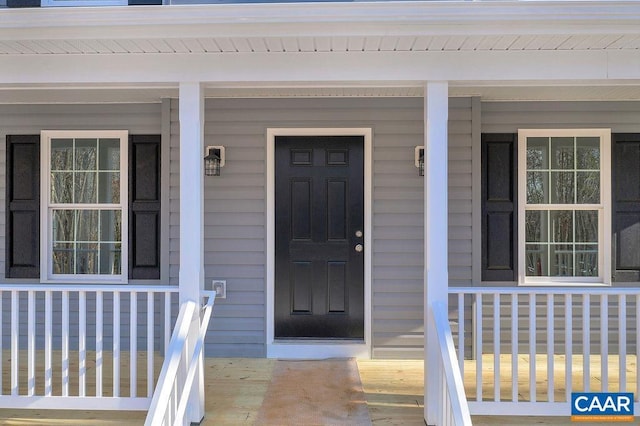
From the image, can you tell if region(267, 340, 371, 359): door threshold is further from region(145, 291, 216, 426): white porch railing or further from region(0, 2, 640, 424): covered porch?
region(145, 291, 216, 426): white porch railing

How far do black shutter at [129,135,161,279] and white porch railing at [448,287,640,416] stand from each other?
269 cm

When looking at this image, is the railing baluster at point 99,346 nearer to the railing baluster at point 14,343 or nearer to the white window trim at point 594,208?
the railing baluster at point 14,343

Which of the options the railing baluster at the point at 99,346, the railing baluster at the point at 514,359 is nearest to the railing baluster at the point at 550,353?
the railing baluster at the point at 514,359

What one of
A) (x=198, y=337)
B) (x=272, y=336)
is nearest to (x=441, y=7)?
(x=198, y=337)

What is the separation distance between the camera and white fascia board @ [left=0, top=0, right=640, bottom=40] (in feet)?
9.16

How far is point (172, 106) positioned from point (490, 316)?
345 centimetres

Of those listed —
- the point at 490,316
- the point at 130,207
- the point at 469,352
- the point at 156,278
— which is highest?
the point at 130,207

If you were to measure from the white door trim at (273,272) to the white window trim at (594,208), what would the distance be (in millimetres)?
1361

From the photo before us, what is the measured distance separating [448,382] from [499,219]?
2218mm

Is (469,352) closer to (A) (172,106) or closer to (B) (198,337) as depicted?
(B) (198,337)

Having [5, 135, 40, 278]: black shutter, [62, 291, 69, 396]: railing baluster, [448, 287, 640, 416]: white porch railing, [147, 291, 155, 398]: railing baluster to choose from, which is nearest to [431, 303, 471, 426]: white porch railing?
[448, 287, 640, 416]: white porch railing

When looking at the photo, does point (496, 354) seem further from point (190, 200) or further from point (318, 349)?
point (190, 200)

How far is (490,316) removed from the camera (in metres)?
4.57

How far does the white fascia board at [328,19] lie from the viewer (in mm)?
2793
